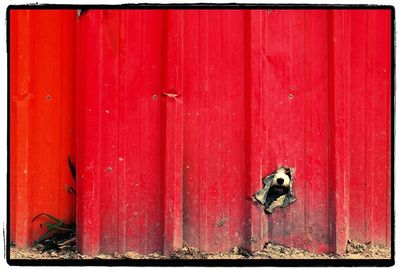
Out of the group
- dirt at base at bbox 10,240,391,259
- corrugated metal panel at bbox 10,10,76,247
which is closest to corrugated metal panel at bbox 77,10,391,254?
dirt at base at bbox 10,240,391,259

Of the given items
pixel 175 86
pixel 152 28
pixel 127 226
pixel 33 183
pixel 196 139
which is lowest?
pixel 127 226

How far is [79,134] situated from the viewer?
239 centimetres

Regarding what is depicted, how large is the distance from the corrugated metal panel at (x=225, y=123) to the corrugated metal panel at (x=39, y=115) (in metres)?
0.16

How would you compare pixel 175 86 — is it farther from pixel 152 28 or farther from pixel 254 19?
pixel 254 19

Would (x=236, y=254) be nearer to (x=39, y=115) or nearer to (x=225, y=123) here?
(x=225, y=123)

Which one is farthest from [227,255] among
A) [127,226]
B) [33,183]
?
[33,183]

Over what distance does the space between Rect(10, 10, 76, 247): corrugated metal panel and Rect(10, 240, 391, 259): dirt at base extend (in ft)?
0.35

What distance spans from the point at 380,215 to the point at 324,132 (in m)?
0.53

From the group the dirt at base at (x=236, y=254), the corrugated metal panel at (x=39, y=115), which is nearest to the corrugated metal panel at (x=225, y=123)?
the dirt at base at (x=236, y=254)

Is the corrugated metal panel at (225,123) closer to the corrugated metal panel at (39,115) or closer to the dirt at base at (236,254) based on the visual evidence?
the dirt at base at (236,254)

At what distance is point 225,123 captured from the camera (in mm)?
2441

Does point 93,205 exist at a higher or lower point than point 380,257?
higher

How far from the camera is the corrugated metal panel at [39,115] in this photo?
2.46 meters

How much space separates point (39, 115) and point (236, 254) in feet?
4.00
